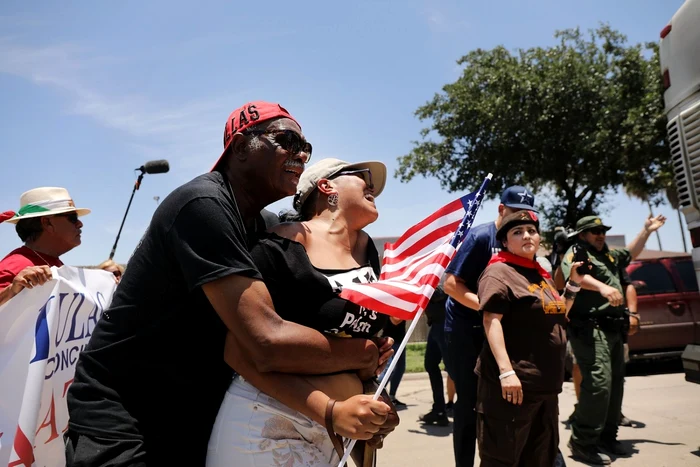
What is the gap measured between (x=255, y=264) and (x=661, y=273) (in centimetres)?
998

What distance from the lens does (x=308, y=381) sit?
1.84m

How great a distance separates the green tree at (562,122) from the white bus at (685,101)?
49.0 feet

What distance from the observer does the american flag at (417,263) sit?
201 centimetres

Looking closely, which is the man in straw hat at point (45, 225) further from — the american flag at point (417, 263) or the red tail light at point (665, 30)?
the red tail light at point (665, 30)

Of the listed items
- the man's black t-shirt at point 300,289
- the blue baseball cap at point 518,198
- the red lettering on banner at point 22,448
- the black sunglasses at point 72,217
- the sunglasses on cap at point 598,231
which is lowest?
the red lettering on banner at point 22,448

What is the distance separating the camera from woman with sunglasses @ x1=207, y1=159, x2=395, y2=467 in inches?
71.1

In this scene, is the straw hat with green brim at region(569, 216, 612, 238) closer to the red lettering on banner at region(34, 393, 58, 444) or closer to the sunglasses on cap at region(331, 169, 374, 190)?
the sunglasses on cap at region(331, 169, 374, 190)

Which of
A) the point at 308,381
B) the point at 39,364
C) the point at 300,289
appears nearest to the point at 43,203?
the point at 39,364

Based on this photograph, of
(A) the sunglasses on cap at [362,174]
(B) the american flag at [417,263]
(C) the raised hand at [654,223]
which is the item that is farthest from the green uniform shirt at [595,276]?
(A) the sunglasses on cap at [362,174]

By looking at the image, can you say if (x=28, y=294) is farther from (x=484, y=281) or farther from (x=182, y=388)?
(x=484, y=281)

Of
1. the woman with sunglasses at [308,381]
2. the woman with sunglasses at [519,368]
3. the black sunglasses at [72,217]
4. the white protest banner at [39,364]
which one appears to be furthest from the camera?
the black sunglasses at [72,217]

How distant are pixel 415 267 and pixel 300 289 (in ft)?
2.18

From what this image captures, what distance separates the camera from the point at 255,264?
74.2 inches

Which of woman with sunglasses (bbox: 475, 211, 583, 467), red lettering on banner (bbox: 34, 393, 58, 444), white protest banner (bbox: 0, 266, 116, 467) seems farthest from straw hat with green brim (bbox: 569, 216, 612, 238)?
red lettering on banner (bbox: 34, 393, 58, 444)
